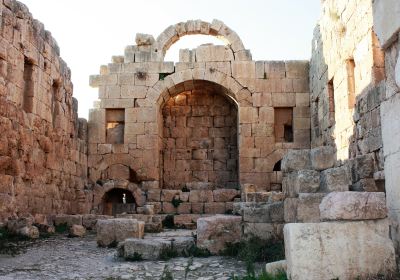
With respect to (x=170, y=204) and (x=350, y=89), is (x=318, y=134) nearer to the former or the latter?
(x=350, y=89)

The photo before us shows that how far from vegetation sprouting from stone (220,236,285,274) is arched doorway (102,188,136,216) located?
7615mm

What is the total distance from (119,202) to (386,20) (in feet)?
38.3

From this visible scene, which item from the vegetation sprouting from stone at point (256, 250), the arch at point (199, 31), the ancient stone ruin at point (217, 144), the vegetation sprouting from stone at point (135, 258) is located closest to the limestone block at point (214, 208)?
the ancient stone ruin at point (217, 144)

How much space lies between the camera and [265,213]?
269 inches

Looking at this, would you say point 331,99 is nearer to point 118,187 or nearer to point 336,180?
point 336,180

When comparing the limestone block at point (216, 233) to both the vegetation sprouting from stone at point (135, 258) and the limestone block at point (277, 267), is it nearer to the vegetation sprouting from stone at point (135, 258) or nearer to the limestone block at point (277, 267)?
the vegetation sprouting from stone at point (135, 258)

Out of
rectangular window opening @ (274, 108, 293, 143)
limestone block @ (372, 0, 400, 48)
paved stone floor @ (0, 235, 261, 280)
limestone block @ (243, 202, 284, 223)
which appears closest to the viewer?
limestone block @ (372, 0, 400, 48)

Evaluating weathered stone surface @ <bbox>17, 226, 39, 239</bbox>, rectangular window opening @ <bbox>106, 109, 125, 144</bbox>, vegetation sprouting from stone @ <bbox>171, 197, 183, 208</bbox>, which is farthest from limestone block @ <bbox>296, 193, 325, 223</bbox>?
rectangular window opening @ <bbox>106, 109, 125, 144</bbox>

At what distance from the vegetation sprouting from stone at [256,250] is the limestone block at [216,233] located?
11 cm

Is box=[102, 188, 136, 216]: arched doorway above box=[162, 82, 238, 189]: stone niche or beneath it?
beneath

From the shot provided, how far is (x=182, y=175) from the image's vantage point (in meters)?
14.8

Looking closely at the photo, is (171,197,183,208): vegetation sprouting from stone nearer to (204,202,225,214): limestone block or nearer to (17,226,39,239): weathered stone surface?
(204,202,225,214): limestone block

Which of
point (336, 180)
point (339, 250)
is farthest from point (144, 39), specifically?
point (339, 250)

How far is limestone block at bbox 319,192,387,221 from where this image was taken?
12.2 ft
